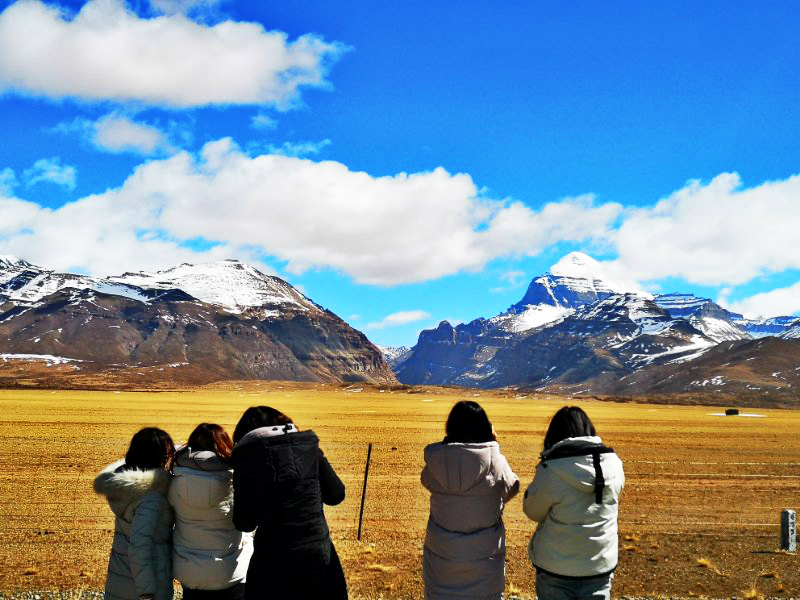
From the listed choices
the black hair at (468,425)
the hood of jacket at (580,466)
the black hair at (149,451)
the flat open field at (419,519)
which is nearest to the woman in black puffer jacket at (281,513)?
the black hair at (149,451)

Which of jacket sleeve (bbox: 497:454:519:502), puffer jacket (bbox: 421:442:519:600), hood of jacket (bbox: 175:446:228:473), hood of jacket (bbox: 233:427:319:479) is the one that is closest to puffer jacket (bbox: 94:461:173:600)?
hood of jacket (bbox: 175:446:228:473)

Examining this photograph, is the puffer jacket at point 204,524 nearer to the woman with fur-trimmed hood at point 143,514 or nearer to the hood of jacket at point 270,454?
the woman with fur-trimmed hood at point 143,514

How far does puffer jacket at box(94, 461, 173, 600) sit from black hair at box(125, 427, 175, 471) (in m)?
0.08

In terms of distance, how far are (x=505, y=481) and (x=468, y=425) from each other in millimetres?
552

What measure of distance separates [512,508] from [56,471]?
14026mm

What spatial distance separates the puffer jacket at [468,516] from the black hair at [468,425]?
71 millimetres

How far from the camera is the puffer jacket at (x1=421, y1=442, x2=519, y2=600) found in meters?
5.22

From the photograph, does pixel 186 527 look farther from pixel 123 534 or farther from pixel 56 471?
pixel 56 471

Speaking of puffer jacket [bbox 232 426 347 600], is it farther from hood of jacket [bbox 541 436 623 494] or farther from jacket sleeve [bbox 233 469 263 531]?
hood of jacket [bbox 541 436 623 494]

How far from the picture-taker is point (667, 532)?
45.9 feet

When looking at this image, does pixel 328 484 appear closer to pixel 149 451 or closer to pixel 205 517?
pixel 205 517

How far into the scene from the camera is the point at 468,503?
5266 millimetres

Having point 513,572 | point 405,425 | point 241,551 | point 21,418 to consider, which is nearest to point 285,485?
point 241,551

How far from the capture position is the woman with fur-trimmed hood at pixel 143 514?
520 cm
